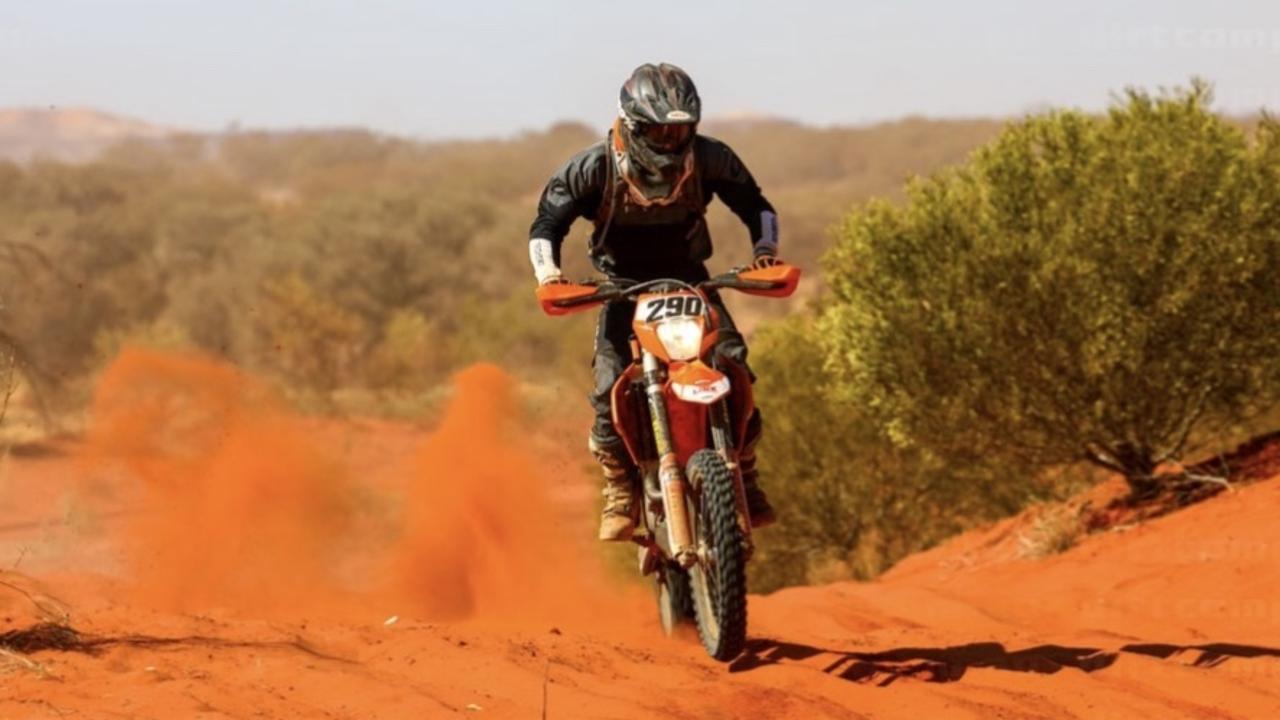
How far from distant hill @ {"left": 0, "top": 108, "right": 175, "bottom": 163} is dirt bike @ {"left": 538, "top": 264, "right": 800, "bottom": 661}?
75.2m

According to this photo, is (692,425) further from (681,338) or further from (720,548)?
(720,548)

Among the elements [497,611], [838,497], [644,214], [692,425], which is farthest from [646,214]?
[838,497]

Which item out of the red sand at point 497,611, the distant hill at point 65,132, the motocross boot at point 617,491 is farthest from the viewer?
the distant hill at point 65,132

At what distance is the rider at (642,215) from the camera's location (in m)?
8.51

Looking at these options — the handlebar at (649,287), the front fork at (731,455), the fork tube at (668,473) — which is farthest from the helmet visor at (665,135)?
the front fork at (731,455)

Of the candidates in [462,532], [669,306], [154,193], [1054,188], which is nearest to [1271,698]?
[669,306]

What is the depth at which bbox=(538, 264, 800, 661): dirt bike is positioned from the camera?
802 centimetres

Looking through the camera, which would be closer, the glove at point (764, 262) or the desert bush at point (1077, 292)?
the glove at point (764, 262)

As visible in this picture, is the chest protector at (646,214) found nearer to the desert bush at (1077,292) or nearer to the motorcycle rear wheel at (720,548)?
the motorcycle rear wheel at (720,548)

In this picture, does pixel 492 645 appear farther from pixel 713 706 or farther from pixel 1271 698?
pixel 1271 698

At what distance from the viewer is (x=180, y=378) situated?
13477 millimetres

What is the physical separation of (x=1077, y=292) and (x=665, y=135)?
25.0ft

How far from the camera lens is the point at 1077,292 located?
15086 millimetres

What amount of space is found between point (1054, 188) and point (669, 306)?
Result: 27.1ft
